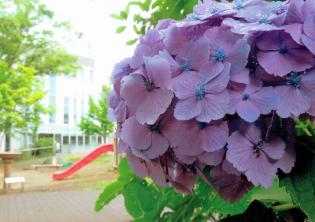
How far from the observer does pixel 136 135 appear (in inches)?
8.2

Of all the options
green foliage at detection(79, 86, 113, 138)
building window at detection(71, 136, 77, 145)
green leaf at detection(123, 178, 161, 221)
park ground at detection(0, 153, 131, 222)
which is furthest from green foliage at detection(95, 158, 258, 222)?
building window at detection(71, 136, 77, 145)

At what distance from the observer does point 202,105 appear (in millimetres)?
193

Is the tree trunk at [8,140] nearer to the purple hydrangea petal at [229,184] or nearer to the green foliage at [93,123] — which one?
the green foliage at [93,123]

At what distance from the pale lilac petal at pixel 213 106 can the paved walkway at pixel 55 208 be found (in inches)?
117

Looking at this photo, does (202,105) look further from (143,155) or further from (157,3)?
(157,3)

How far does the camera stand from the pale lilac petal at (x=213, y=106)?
0.62 feet

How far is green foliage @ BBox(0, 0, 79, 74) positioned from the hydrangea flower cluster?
786cm

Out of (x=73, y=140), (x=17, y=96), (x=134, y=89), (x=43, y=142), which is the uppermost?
(x=134, y=89)

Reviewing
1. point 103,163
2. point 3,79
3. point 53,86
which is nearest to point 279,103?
point 3,79

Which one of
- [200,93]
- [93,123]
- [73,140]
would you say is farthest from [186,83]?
[73,140]

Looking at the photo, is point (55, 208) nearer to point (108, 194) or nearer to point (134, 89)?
point (108, 194)

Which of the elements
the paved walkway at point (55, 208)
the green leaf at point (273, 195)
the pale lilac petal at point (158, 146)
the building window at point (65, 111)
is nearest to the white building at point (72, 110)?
the building window at point (65, 111)

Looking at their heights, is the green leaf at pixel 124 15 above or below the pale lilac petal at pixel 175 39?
above

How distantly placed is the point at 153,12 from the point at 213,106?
39cm
